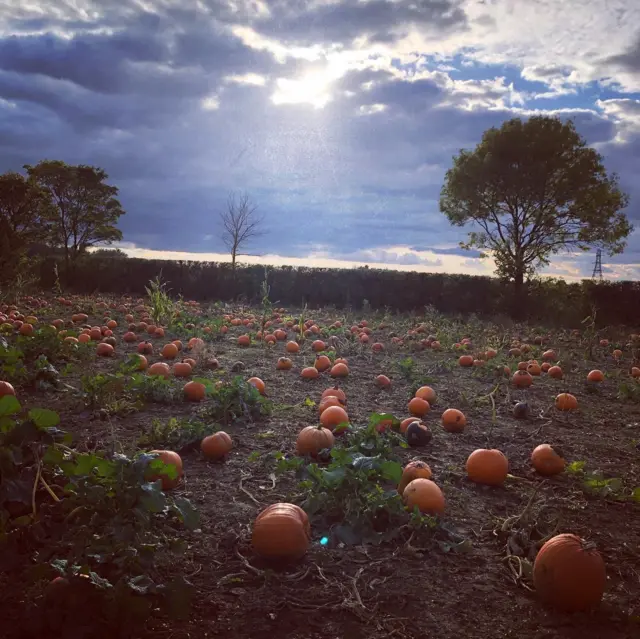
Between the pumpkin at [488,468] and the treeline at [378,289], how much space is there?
16285 millimetres

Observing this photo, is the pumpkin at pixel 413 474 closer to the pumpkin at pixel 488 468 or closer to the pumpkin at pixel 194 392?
the pumpkin at pixel 488 468

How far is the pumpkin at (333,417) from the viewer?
539 cm

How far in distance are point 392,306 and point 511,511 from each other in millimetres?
18912

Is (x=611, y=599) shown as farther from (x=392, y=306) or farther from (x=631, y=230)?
(x=631, y=230)

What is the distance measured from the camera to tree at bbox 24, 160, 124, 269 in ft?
95.0

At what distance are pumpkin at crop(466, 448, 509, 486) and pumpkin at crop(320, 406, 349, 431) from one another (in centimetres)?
130

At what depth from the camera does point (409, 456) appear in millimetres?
5094

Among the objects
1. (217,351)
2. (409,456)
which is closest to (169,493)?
(409,456)

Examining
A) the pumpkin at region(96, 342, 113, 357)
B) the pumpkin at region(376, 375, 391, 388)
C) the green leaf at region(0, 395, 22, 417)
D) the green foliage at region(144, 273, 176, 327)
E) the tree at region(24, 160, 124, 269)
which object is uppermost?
the tree at region(24, 160, 124, 269)

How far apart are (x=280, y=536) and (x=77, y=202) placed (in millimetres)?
30590

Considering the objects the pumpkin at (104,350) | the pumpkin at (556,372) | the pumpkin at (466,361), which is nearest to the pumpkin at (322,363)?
the pumpkin at (466,361)

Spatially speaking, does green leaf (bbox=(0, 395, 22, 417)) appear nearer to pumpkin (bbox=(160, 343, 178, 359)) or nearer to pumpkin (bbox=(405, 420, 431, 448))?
pumpkin (bbox=(405, 420, 431, 448))

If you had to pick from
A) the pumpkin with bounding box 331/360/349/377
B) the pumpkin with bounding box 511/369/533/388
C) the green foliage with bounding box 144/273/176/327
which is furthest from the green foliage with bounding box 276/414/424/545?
the green foliage with bounding box 144/273/176/327

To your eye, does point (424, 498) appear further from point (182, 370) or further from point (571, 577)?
point (182, 370)
